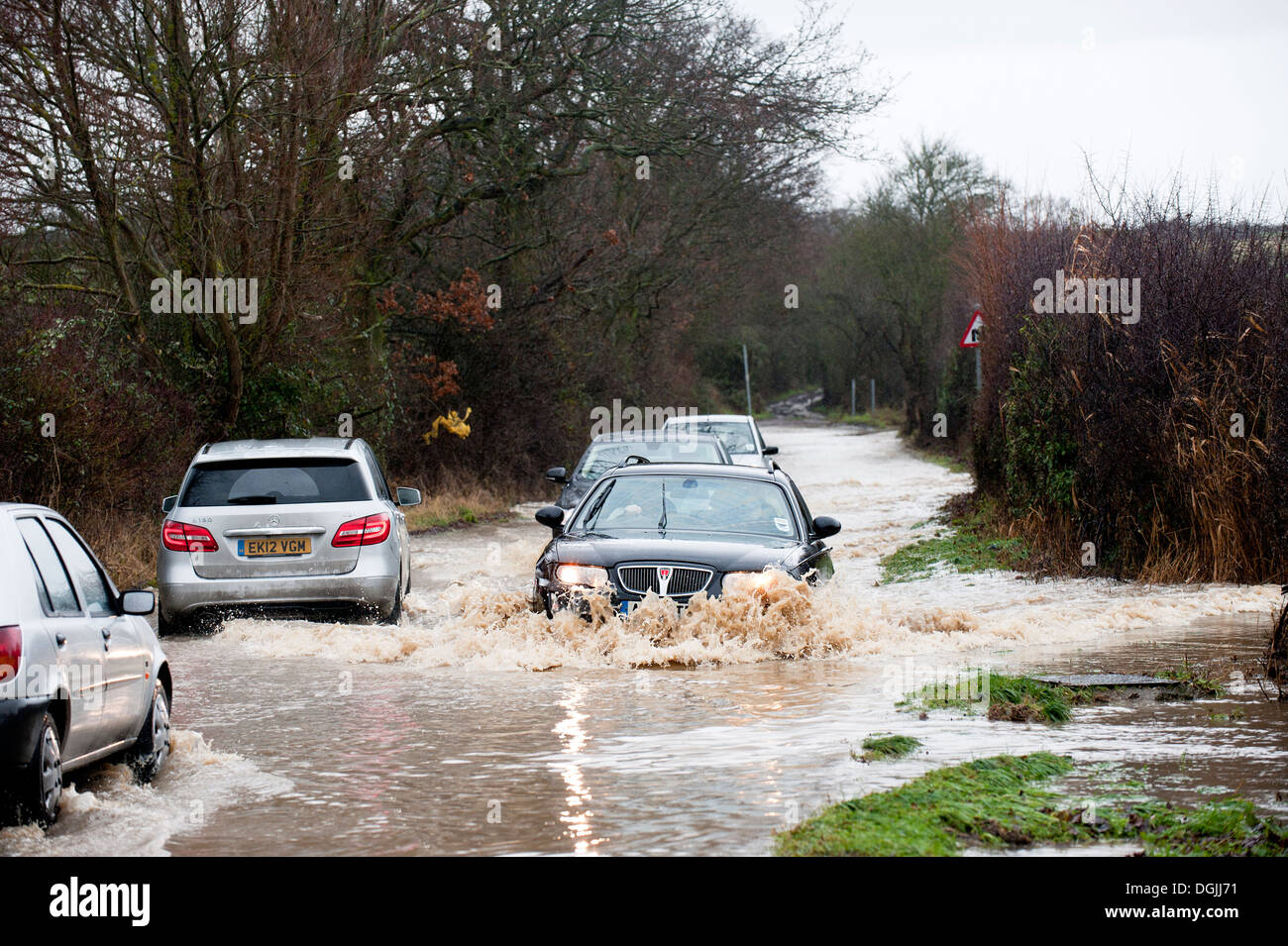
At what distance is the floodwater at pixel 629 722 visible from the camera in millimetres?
6594

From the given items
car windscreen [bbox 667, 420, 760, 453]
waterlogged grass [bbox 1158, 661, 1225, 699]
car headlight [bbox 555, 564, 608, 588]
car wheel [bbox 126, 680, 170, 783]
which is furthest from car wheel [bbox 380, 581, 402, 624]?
car windscreen [bbox 667, 420, 760, 453]

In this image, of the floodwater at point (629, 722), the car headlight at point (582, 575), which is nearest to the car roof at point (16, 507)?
the floodwater at point (629, 722)

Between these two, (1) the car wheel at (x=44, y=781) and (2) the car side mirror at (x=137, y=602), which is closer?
(1) the car wheel at (x=44, y=781)

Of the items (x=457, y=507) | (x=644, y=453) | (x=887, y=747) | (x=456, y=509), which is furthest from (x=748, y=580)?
(x=457, y=507)

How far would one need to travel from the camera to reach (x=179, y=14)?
18.7m

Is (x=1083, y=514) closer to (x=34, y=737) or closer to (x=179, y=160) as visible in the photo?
(x=179, y=160)

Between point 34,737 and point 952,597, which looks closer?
point 34,737

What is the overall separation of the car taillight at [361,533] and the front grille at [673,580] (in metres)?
2.85

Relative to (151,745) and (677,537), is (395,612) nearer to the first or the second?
(677,537)

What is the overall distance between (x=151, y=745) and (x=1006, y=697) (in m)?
4.86

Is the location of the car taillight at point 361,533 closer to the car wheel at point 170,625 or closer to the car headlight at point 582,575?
the car wheel at point 170,625

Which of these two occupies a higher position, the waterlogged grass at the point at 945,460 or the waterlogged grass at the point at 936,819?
the waterlogged grass at the point at 945,460
